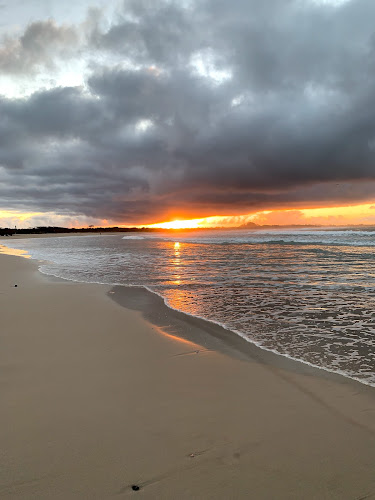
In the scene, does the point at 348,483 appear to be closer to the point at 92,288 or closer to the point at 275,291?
the point at 275,291

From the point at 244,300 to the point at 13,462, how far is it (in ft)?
25.4

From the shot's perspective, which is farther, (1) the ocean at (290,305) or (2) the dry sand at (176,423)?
(1) the ocean at (290,305)

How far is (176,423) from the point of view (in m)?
3.49

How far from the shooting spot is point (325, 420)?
11.7 ft

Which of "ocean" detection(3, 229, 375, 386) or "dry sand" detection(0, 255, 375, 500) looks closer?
"dry sand" detection(0, 255, 375, 500)

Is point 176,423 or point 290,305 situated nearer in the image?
point 176,423

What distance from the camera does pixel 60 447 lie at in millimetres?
3092

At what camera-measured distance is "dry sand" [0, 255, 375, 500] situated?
267cm

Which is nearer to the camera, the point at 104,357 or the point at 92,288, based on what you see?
the point at 104,357

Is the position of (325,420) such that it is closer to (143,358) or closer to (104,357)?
(143,358)

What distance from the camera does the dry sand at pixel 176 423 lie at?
2670 millimetres

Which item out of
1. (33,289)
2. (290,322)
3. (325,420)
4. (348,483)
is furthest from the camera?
(33,289)

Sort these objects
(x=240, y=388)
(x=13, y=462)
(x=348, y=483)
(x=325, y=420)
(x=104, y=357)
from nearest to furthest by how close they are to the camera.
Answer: (x=348, y=483)
(x=13, y=462)
(x=325, y=420)
(x=240, y=388)
(x=104, y=357)

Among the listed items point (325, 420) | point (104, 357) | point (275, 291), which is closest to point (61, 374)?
point (104, 357)
